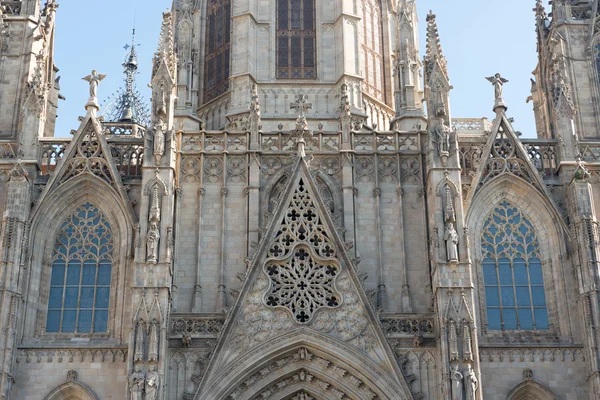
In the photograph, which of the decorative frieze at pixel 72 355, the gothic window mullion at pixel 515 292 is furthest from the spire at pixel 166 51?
the gothic window mullion at pixel 515 292

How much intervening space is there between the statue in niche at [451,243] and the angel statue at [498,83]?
18.8 feet

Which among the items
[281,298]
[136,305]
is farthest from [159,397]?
[281,298]

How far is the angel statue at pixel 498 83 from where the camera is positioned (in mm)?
32438

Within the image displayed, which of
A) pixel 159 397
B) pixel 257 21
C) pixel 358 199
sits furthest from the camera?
pixel 257 21

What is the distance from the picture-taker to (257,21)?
36.0m

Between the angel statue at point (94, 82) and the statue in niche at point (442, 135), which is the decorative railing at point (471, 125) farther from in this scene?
the angel statue at point (94, 82)

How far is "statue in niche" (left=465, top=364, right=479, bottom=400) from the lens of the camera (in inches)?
1042

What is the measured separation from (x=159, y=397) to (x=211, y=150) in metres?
8.08

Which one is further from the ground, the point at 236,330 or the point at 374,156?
the point at 374,156

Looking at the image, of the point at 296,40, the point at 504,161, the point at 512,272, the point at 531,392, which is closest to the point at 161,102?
the point at 296,40

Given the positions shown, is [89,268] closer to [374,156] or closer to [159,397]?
[159,397]

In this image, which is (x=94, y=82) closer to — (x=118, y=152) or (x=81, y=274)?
(x=118, y=152)

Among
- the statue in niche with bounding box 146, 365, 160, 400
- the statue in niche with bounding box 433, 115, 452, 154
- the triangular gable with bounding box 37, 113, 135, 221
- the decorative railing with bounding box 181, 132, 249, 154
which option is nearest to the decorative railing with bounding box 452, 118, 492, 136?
the statue in niche with bounding box 433, 115, 452, 154

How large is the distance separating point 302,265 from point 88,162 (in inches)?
284
